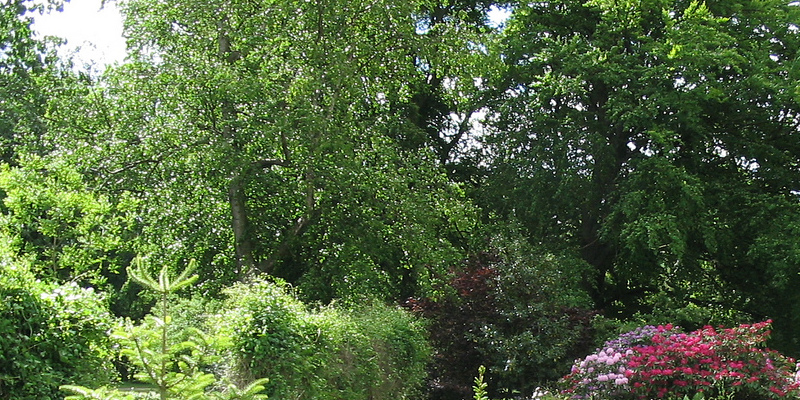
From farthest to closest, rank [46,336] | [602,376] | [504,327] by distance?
[504,327] → [602,376] → [46,336]

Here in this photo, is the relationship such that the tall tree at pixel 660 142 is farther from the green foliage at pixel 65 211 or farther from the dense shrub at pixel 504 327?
the green foliage at pixel 65 211

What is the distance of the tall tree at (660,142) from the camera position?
14203 millimetres

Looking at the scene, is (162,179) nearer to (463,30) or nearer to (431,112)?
(463,30)

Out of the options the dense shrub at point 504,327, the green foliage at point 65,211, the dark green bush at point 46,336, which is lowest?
the dark green bush at point 46,336

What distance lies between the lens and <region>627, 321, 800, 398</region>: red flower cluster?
8.50 metres

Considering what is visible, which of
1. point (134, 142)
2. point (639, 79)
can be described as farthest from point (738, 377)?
point (134, 142)

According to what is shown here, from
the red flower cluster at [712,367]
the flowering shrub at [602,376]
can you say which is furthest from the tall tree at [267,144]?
the red flower cluster at [712,367]

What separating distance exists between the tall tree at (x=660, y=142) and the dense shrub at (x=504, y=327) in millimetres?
2812

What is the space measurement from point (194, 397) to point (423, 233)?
8.56 meters

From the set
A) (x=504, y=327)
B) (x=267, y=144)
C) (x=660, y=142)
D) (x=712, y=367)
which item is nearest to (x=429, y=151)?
(x=267, y=144)

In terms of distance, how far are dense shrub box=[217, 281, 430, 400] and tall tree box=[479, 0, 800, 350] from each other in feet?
23.3

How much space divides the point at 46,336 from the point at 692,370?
6790mm

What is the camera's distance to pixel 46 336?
477cm

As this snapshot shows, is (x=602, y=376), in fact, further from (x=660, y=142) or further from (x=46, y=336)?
(x=660, y=142)
